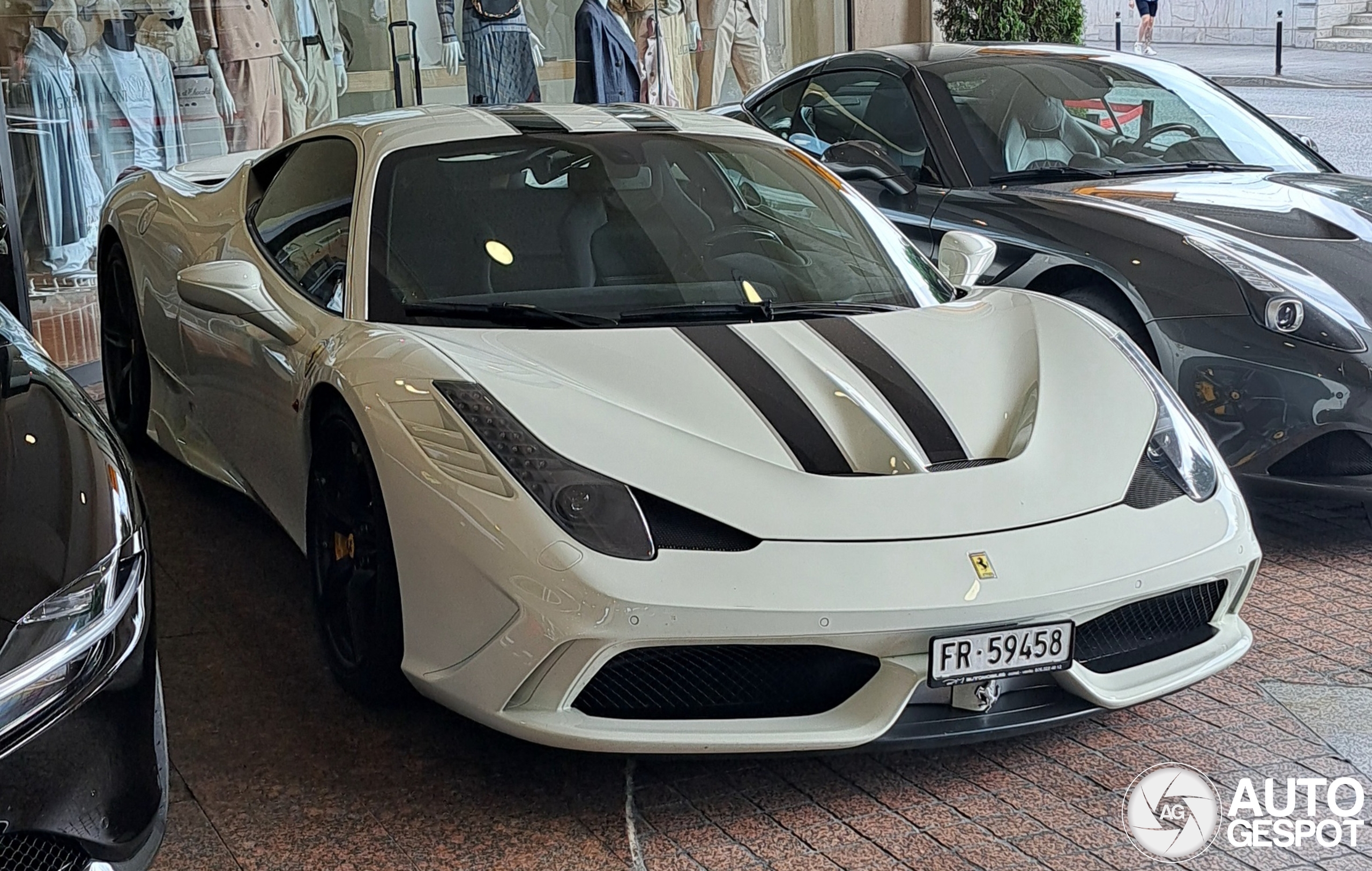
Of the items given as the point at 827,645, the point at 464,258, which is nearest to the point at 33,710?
the point at 827,645

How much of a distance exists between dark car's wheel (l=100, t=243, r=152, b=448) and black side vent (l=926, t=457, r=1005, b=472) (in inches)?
115

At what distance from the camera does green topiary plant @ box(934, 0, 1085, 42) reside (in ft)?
35.1

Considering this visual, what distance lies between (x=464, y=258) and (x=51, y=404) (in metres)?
1.11

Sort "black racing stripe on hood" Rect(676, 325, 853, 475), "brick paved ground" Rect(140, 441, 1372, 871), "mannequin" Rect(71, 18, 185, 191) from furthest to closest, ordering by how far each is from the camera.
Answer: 1. "mannequin" Rect(71, 18, 185, 191)
2. "black racing stripe on hood" Rect(676, 325, 853, 475)
3. "brick paved ground" Rect(140, 441, 1372, 871)

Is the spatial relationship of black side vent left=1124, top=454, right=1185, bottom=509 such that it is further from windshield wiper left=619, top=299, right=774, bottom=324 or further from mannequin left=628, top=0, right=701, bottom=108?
mannequin left=628, top=0, right=701, bottom=108

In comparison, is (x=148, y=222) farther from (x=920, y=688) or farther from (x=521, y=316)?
(x=920, y=688)

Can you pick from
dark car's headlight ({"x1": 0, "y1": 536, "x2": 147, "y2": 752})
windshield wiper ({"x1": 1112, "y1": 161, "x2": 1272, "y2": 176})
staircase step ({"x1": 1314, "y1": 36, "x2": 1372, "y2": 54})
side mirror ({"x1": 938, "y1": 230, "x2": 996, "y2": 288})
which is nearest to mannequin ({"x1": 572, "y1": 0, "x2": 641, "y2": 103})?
staircase step ({"x1": 1314, "y1": 36, "x2": 1372, "y2": 54})

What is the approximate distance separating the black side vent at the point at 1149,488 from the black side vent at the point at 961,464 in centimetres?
25

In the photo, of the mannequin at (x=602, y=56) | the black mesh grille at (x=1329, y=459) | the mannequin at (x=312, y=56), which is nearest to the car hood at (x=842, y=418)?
the black mesh grille at (x=1329, y=459)

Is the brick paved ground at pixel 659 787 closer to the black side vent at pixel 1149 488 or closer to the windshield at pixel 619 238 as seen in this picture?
the black side vent at pixel 1149 488

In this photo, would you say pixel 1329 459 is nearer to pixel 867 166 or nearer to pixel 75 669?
pixel 867 166

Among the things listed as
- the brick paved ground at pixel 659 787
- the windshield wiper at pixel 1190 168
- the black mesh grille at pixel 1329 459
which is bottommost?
the brick paved ground at pixel 659 787

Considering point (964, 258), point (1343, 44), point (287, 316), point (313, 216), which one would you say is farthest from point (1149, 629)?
point (1343, 44)

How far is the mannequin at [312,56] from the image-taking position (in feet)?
28.1
